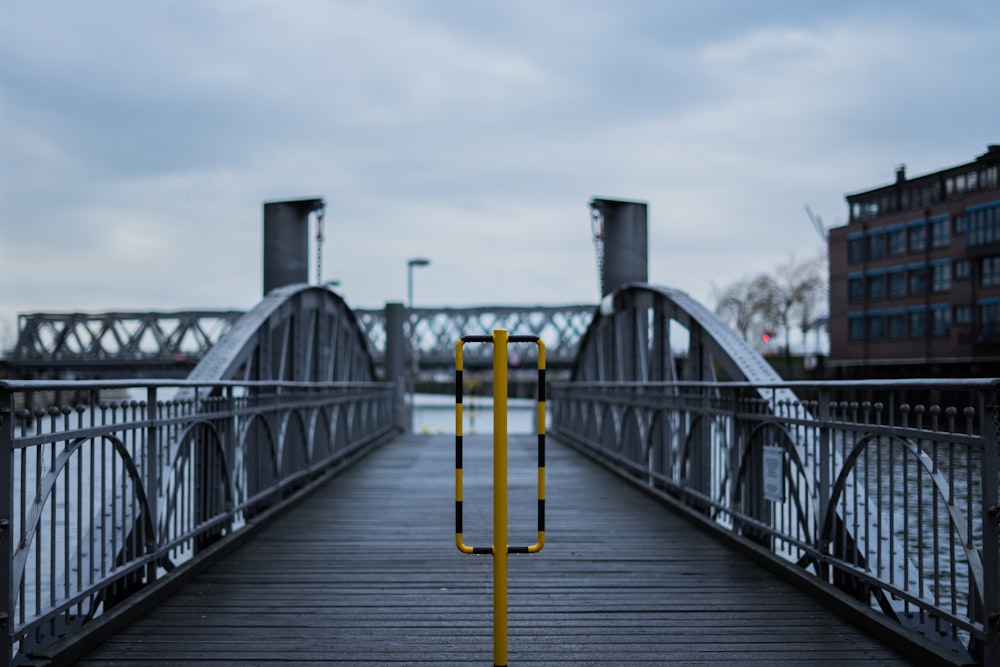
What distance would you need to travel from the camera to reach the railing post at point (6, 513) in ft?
13.3

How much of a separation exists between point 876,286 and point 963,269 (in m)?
8.49

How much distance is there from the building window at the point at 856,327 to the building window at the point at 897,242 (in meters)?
4.83

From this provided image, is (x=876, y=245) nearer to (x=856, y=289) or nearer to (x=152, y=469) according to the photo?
(x=856, y=289)

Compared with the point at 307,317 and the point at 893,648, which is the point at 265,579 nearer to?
the point at 893,648

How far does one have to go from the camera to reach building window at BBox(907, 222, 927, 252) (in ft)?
202

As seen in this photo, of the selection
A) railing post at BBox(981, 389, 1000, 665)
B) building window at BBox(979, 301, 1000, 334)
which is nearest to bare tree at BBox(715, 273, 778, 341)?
building window at BBox(979, 301, 1000, 334)

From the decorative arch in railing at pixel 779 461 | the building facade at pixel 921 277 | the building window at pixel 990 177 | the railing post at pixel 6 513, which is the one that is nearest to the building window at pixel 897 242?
the building facade at pixel 921 277

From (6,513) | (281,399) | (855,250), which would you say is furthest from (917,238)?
(6,513)

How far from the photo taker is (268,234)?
47.7 feet

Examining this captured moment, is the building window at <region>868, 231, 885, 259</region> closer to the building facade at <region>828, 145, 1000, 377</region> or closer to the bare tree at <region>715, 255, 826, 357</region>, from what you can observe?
the building facade at <region>828, 145, 1000, 377</region>

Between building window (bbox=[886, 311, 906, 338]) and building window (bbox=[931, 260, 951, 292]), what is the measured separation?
10.9 feet

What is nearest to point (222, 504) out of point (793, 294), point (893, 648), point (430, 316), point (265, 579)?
point (265, 579)

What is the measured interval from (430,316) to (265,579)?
77.5 metres

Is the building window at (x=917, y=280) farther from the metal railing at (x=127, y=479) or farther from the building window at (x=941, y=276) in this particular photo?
the metal railing at (x=127, y=479)
